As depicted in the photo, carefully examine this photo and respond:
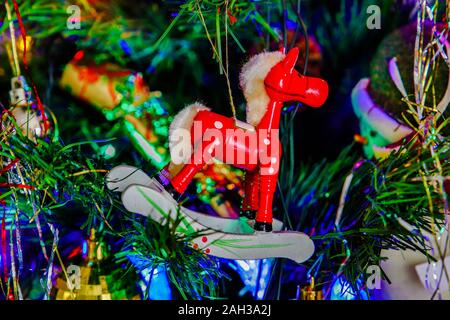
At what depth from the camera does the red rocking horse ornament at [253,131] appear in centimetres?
45

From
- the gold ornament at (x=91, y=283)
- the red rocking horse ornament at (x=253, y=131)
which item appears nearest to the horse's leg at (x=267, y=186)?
the red rocking horse ornament at (x=253, y=131)

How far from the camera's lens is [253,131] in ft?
1.52

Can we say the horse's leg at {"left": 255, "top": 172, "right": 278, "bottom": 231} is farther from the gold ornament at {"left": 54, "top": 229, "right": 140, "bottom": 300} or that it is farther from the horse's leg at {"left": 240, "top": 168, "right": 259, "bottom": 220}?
the gold ornament at {"left": 54, "top": 229, "right": 140, "bottom": 300}

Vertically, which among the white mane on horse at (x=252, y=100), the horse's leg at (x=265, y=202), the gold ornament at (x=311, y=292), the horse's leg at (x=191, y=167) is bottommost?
the gold ornament at (x=311, y=292)

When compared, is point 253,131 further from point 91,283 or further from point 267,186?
point 91,283

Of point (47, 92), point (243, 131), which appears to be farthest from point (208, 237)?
point (47, 92)

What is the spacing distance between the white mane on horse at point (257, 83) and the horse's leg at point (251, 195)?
52 millimetres

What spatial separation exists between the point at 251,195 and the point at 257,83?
11 centimetres

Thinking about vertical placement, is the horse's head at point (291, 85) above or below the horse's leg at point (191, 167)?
above

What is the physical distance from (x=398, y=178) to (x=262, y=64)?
0.16 m

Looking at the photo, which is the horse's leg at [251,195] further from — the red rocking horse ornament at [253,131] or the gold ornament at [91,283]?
the gold ornament at [91,283]

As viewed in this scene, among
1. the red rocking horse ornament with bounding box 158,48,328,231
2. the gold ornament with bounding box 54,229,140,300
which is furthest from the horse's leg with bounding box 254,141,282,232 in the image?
the gold ornament with bounding box 54,229,140,300

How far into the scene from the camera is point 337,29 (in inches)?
26.6

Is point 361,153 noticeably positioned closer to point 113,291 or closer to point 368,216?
point 368,216
